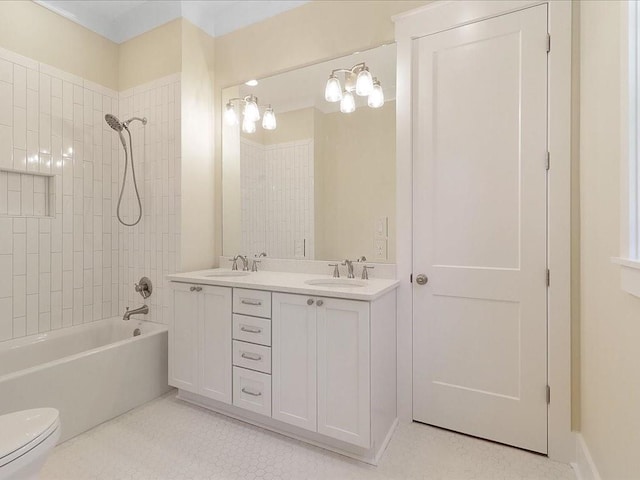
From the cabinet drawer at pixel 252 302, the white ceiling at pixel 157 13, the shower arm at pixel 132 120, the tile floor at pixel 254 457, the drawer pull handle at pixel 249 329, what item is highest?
the white ceiling at pixel 157 13

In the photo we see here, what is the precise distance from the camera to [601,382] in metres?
1.27

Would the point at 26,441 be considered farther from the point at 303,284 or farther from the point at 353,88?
the point at 353,88

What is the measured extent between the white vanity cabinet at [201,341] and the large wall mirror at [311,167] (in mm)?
580

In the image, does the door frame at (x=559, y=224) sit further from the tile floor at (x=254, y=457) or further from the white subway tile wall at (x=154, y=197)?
the white subway tile wall at (x=154, y=197)

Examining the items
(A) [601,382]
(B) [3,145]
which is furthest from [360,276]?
(B) [3,145]

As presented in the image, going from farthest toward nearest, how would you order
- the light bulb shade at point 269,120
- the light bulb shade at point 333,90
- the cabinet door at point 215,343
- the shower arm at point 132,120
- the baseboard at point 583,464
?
the shower arm at point 132,120, the light bulb shade at point 269,120, the light bulb shade at point 333,90, the cabinet door at point 215,343, the baseboard at point 583,464

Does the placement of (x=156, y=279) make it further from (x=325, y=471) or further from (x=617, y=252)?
(x=617, y=252)

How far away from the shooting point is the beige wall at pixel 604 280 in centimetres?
105

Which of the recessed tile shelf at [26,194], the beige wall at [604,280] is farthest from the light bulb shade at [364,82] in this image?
the recessed tile shelf at [26,194]

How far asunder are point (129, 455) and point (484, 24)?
2.87 m

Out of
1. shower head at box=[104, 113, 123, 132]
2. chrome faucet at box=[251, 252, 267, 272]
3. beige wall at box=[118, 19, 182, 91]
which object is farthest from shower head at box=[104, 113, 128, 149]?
chrome faucet at box=[251, 252, 267, 272]

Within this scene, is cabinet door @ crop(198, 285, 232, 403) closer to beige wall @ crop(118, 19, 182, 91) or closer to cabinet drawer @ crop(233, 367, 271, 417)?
cabinet drawer @ crop(233, 367, 271, 417)

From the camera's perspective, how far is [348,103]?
210 cm

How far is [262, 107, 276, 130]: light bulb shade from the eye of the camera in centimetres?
240
